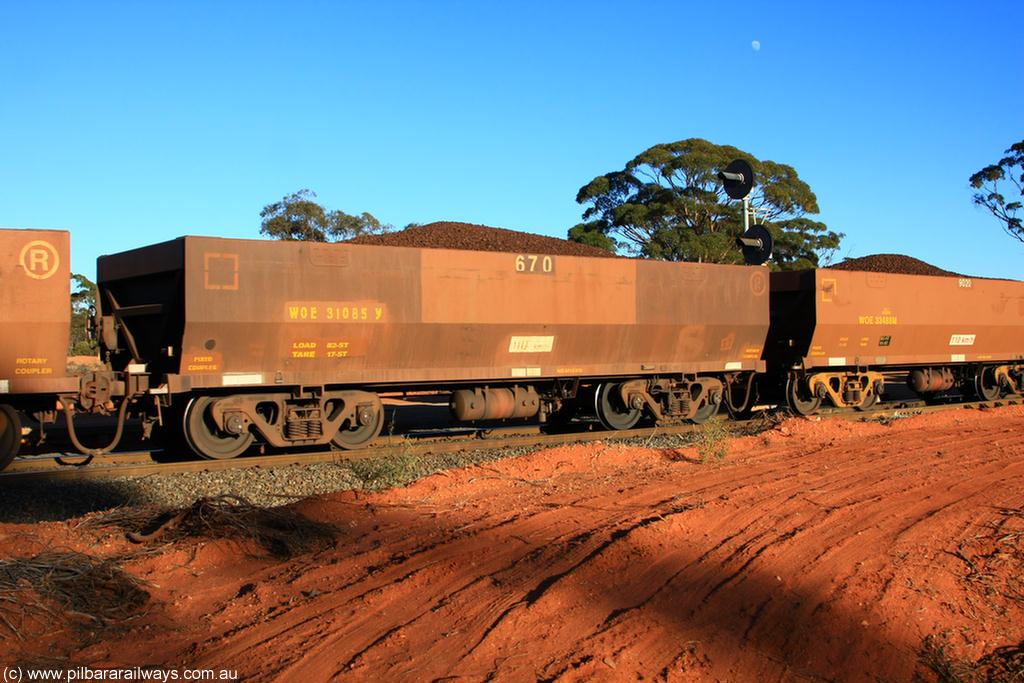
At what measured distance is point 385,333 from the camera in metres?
11.9

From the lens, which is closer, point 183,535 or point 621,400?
point 183,535

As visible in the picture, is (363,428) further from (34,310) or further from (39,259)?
(39,259)

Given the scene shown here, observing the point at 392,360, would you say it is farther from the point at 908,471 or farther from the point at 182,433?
the point at 908,471

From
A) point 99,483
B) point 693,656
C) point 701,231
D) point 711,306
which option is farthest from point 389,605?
point 701,231

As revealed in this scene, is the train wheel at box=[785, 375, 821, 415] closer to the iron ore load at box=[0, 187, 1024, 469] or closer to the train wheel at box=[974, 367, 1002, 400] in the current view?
the iron ore load at box=[0, 187, 1024, 469]

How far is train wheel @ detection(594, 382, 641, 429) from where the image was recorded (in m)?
14.3

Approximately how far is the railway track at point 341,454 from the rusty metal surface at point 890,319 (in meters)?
2.10

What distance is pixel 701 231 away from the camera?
134ft

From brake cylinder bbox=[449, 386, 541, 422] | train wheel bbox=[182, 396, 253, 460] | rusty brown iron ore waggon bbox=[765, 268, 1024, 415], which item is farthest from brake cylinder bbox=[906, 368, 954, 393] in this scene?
train wheel bbox=[182, 396, 253, 460]

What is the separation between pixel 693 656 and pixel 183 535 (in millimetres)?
4161

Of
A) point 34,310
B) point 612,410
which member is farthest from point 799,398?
point 34,310

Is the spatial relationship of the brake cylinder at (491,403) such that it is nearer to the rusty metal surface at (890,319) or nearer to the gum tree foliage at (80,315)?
the rusty metal surface at (890,319)

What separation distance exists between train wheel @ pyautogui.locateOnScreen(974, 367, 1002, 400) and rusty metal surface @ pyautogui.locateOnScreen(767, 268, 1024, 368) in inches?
19.8

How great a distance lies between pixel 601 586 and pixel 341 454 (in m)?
6.78
